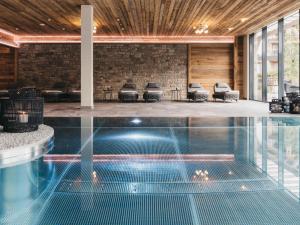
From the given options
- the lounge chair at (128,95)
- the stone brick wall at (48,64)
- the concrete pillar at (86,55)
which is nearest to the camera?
the concrete pillar at (86,55)

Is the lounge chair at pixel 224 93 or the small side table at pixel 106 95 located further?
the small side table at pixel 106 95

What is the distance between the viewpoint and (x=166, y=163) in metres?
4.19

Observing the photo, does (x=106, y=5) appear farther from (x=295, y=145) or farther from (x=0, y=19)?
(x=295, y=145)

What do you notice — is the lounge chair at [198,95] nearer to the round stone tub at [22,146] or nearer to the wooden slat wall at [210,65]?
the wooden slat wall at [210,65]

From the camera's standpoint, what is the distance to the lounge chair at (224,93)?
1627cm

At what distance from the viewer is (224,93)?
16.5 meters

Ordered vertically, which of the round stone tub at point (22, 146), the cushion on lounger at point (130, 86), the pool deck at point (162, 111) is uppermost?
the cushion on lounger at point (130, 86)

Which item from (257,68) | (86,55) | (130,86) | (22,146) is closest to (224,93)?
(257,68)

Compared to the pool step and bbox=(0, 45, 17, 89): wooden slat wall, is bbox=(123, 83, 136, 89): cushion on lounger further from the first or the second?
the pool step

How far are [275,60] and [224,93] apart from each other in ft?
8.62

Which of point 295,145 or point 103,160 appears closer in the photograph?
point 103,160

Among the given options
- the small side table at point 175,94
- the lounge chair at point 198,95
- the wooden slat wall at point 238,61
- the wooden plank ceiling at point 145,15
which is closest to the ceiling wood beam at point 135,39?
the wooden slat wall at point 238,61

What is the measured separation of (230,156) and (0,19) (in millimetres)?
12455

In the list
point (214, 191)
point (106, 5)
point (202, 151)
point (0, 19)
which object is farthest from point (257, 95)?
point (214, 191)
